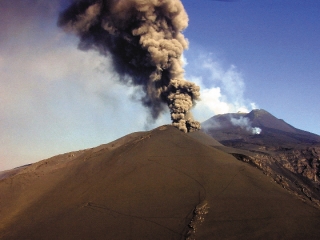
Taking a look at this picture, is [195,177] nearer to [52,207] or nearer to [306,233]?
[306,233]

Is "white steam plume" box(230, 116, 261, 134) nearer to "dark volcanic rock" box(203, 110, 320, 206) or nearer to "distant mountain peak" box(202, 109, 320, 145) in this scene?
"distant mountain peak" box(202, 109, 320, 145)

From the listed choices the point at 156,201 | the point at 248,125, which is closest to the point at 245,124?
the point at 248,125

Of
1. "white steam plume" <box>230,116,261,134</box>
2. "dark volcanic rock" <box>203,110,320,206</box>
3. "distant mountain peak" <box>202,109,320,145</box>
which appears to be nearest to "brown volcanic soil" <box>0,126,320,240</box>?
"dark volcanic rock" <box>203,110,320,206</box>

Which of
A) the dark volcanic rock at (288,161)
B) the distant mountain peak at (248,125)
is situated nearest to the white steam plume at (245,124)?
the distant mountain peak at (248,125)

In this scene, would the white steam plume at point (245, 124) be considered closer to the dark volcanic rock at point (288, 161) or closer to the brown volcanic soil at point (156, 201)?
the dark volcanic rock at point (288, 161)

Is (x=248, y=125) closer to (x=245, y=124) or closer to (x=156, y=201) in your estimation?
(x=245, y=124)

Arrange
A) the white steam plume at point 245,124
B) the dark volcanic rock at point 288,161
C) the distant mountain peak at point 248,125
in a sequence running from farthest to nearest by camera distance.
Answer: the white steam plume at point 245,124
the distant mountain peak at point 248,125
the dark volcanic rock at point 288,161

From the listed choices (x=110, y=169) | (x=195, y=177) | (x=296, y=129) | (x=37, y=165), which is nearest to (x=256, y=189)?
(x=195, y=177)

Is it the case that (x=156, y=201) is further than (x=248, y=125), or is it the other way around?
(x=248, y=125)

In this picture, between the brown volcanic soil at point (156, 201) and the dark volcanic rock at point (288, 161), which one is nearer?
the brown volcanic soil at point (156, 201)
